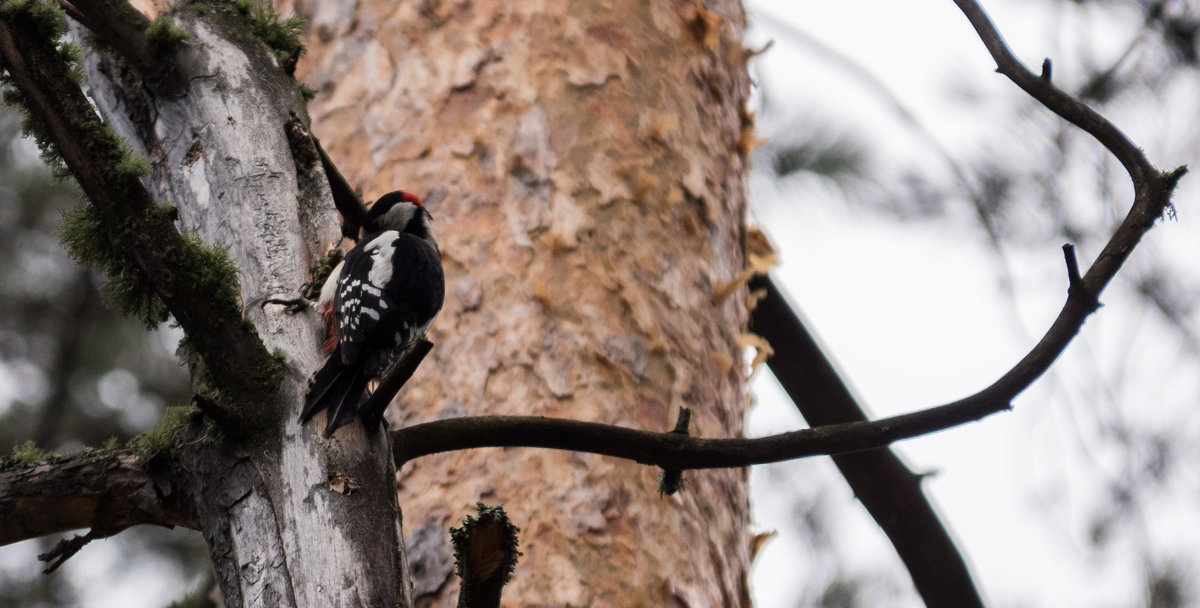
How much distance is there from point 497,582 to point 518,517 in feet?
3.05

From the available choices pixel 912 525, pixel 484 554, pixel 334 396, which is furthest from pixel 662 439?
pixel 912 525

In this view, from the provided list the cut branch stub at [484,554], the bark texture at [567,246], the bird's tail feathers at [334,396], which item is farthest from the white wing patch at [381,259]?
the cut branch stub at [484,554]

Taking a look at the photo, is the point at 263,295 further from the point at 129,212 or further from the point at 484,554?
the point at 484,554

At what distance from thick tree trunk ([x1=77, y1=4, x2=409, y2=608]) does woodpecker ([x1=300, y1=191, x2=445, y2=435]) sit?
7cm

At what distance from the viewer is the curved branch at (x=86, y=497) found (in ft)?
4.69

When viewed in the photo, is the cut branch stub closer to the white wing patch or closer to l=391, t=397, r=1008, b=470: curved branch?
l=391, t=397, r=1008, b=470: curved branch

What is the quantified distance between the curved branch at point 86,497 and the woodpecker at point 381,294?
0.80 feet

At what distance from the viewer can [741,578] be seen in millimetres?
2357

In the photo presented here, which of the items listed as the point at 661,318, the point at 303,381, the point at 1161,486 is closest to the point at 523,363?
the point at 661,318

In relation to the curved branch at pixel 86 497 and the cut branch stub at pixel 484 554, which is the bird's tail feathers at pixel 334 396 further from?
the cut branch stub at pixel 484 554

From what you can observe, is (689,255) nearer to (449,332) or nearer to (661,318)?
(661,318)

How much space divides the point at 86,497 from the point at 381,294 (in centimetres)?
71

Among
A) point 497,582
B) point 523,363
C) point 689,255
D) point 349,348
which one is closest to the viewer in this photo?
point 497,582

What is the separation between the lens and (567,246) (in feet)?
7.72
